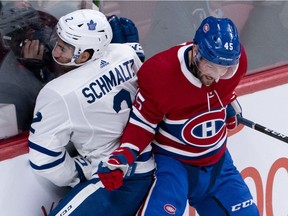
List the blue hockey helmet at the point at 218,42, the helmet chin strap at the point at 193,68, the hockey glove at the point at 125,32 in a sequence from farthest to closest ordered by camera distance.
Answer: the hockey glove at the point at 125,32, the helmet chin strap at the point at 193,68, the blue hockey helmet at the point at 218,42

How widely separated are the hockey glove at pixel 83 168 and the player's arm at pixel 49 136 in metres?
0.06

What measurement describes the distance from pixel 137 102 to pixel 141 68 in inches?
3.7

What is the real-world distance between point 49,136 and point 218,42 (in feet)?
1.67

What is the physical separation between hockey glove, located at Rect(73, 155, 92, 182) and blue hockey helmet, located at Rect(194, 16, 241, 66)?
466 millimetres

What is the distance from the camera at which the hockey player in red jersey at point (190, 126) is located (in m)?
2.00

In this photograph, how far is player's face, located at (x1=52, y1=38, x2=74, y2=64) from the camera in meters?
2.03

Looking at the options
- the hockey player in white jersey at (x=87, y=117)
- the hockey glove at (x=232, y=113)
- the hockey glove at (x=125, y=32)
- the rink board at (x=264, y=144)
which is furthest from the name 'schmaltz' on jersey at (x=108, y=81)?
the rink board at (x=264, y=144)

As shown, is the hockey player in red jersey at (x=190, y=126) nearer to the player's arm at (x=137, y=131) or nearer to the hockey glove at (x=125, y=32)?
the player's arm at (x=137, y=131)

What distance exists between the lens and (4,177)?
83.4 inches

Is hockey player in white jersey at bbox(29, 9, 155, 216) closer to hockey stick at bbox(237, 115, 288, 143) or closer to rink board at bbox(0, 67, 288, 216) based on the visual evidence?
hockey stick at bbox(237, 115, 288, 143)

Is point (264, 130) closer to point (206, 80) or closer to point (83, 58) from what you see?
point (206, 80)

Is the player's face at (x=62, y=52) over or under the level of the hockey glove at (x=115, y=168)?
over

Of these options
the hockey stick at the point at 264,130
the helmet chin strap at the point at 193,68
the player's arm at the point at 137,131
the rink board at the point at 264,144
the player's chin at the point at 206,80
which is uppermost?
the helmet chin strap at the point at 193,68

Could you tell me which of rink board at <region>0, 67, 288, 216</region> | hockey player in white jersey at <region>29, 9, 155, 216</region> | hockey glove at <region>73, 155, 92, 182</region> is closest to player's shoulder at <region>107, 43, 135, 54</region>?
hockey player in white jersey at <region>29, 9, 155, 216</region>
